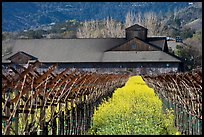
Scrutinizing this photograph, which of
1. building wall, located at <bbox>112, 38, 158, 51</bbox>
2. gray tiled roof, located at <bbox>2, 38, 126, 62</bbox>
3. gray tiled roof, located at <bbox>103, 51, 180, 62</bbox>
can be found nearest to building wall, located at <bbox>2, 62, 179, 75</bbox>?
gray tiled roof, located at <bbox>103, 51, 180, 62</bbox>

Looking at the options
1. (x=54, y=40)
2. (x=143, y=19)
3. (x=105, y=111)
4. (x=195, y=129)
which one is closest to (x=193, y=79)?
(x=195, y=129)

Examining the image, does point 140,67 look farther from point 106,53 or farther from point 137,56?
point 106,53

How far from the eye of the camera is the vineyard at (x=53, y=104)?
758 centimetres

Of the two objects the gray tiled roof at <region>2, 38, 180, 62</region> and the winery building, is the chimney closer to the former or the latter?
the winery building

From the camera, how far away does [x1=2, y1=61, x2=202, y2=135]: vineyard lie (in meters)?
7.58

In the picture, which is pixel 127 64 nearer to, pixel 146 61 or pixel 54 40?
pixel 146 61

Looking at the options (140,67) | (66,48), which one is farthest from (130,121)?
(66,48)

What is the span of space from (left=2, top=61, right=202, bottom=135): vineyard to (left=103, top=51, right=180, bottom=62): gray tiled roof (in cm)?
5339

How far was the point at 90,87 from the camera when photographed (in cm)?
1655

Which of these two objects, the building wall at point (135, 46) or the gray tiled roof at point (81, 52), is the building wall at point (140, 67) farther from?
the building wall at point (135, 46)

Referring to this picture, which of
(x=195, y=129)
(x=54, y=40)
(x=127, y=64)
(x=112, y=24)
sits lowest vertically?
(x=195, y=129)

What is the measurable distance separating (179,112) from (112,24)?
9949 centimetres

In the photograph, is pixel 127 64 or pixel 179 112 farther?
pixel 127 64

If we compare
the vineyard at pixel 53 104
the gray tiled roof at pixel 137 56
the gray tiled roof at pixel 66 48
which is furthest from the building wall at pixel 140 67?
the vineyard at pixel 53 104
